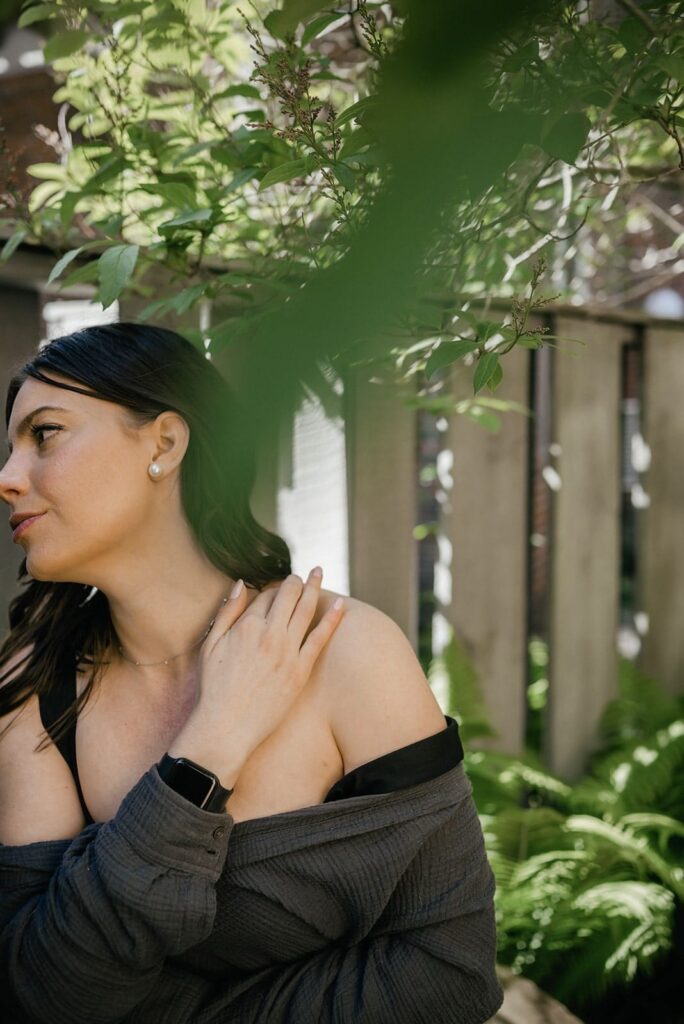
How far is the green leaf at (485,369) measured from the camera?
1.25 m

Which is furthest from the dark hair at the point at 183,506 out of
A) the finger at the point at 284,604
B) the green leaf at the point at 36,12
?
the green leaf at the point at 36,12

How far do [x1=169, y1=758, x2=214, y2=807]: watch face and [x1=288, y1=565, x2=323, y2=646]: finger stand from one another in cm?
25

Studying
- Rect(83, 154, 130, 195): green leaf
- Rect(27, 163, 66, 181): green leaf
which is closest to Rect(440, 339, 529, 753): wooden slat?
Rect(27, 163, 66, 181): green leaf

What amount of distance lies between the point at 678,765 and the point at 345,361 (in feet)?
11.6

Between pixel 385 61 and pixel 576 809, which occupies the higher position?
pixel 385 61

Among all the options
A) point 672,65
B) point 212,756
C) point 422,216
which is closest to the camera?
point 422,216

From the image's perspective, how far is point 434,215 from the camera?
32 centimetres

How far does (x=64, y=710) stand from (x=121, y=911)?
410mm

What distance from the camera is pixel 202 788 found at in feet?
4.56

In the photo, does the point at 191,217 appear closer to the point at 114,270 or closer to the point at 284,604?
the point at 114,270

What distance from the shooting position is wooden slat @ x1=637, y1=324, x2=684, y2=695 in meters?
3.88

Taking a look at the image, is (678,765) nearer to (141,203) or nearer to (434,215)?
(141,203)

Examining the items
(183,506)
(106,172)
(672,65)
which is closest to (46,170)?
(106,172)

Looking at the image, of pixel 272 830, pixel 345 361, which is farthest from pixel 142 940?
pixel 345 361
